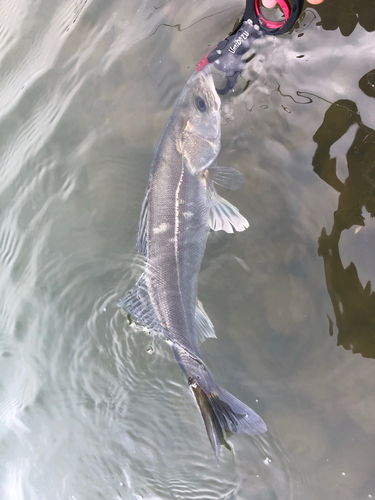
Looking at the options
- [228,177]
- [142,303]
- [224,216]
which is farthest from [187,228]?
[142,303]

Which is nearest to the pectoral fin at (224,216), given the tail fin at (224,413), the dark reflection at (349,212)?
the dark reflection at (349,212)

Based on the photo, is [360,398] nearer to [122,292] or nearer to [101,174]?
[122,292]

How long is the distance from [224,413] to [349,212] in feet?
5.20

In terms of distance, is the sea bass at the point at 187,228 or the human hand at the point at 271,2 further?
the human hand at the point at 271,2

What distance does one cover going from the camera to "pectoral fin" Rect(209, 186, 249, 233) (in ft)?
7.95

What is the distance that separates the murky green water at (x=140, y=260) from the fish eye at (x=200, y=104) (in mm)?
333

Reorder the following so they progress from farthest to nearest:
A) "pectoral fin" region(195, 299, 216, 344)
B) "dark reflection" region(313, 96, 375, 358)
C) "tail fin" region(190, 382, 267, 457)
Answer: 1. "dark reflection" region(313, 96, 375, 358)
2. "pectoral fin" region(195, 299, 216, 344)
3. "tail fin" region(190, 382, 267, 457)

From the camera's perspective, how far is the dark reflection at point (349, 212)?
2520 millimetres

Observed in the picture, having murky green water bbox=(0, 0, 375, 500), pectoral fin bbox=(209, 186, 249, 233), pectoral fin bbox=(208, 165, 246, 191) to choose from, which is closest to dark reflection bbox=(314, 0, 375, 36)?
murky green water bbox=(0, 0, 375, 500)

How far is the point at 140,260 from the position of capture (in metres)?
2.82

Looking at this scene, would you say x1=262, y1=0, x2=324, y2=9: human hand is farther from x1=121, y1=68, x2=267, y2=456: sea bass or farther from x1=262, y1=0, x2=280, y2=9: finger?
x1=121, y1=68, x2=267, y2=456: sea bass

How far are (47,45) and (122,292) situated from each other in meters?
2.13

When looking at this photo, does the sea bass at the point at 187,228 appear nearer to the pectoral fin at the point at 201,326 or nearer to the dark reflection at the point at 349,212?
the pectoral fin at the point at 201,326

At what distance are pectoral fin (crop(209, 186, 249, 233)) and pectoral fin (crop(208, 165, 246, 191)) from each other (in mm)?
112
